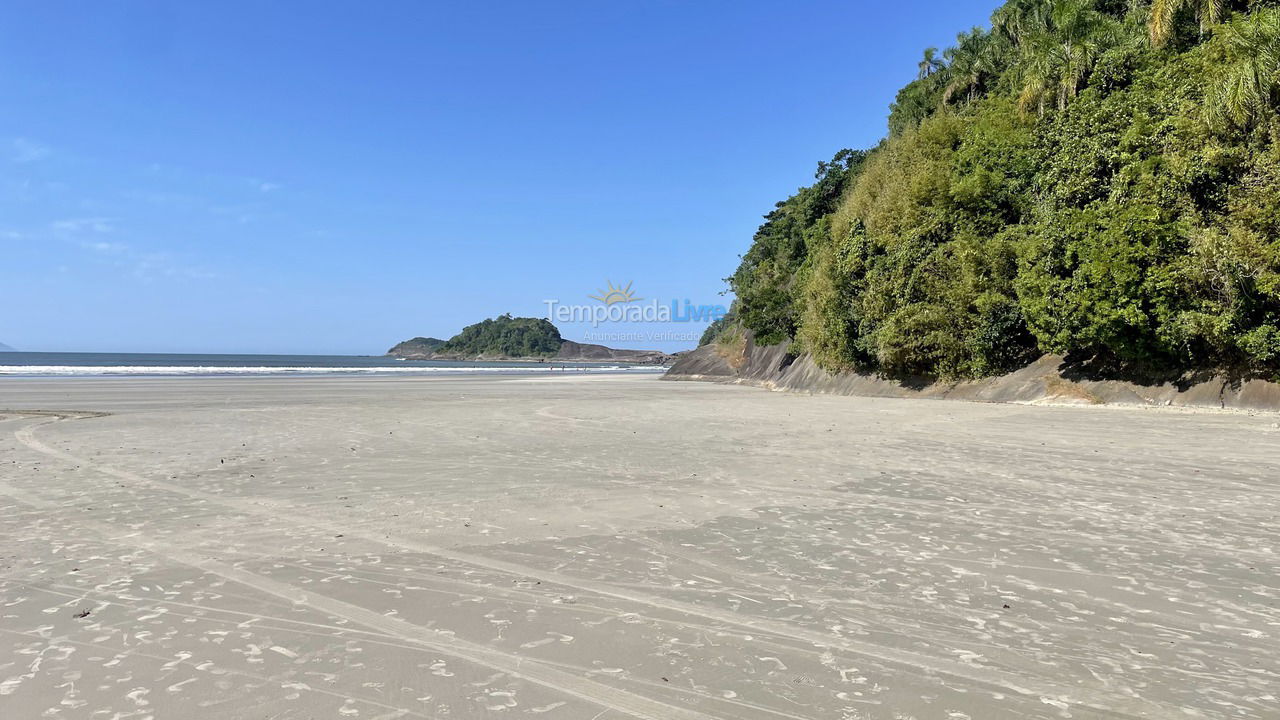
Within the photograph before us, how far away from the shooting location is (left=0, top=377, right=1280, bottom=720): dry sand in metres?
3.40

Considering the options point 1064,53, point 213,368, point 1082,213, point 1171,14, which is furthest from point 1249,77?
point 213,368

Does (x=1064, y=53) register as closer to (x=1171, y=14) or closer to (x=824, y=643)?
(x=1171, y=14)

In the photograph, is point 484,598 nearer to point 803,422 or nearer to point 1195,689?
point 1195,689

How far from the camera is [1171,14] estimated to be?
2516 centimetres

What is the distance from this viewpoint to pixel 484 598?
477 centimetres

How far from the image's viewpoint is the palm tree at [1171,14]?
24.5 meters

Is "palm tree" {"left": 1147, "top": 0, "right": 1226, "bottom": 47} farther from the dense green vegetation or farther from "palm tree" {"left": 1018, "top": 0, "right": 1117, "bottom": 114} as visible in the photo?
"palm tree" {"left": 1018, "top": 0, "right": 1117, "bottom": 114}

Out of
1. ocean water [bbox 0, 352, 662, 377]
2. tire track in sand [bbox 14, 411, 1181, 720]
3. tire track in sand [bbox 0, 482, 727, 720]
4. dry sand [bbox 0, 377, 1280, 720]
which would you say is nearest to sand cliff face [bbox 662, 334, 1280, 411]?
dry sand [bbox 0, 377, 1280, 720]

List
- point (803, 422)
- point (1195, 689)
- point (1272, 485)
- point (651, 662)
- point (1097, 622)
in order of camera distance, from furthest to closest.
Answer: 1. point (803, 422)
2. point (1272, 485)
3. point (1097, 622)
4. point (651, 662)
5. point (1195, 689)

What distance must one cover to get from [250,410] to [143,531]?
58.9 ft

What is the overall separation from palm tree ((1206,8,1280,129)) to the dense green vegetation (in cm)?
5

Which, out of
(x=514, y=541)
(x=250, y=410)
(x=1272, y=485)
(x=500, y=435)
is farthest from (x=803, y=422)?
(x=250, y=410)

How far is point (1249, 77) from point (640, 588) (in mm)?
25430

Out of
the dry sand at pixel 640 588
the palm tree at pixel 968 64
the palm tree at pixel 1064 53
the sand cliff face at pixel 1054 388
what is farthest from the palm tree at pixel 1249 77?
the palm tree at pixel 968 64
